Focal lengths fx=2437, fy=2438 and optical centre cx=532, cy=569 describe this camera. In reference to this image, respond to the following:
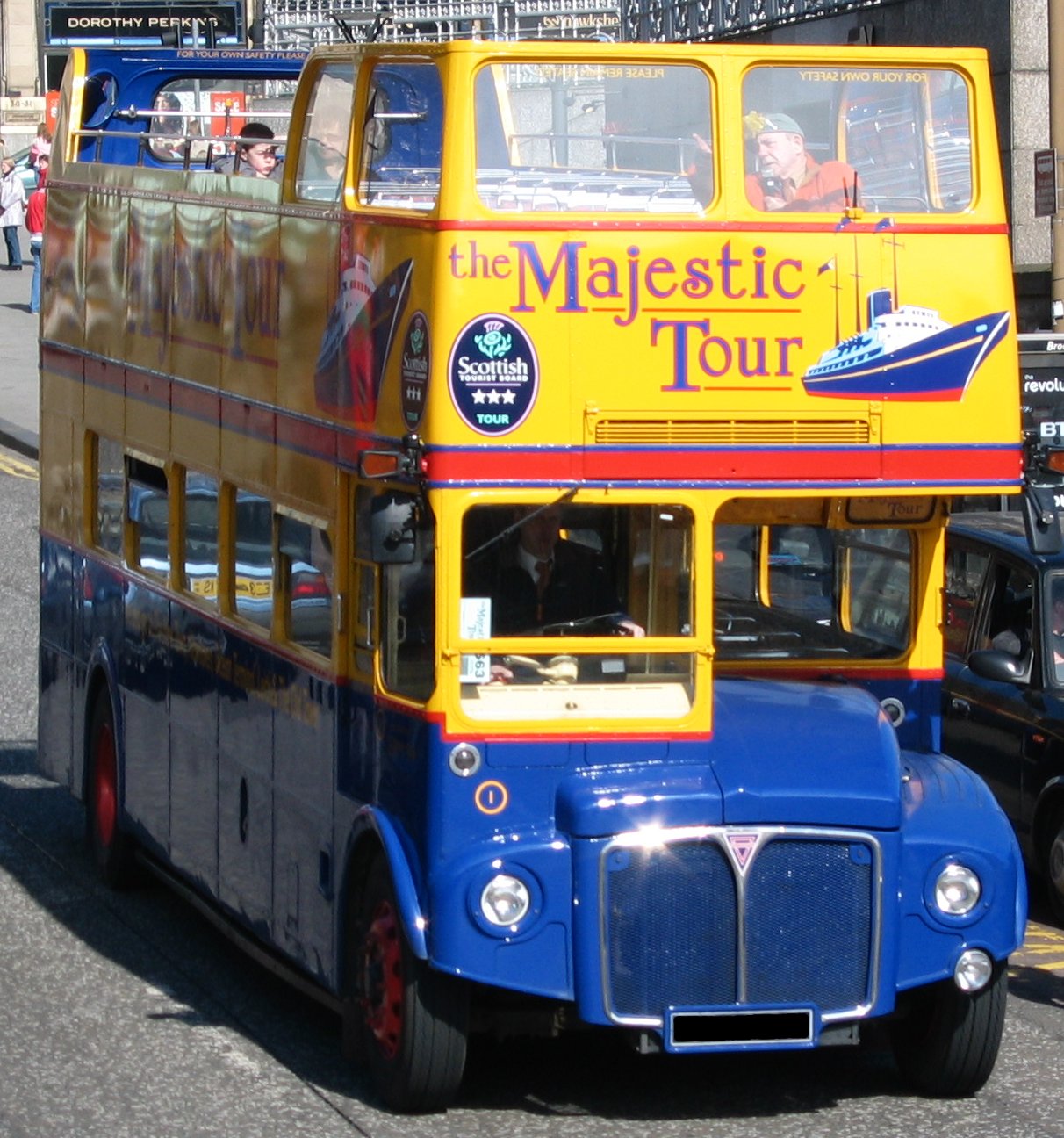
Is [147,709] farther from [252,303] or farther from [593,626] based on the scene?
[593,626]

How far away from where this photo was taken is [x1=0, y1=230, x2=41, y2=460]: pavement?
2617cm

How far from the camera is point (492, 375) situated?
7.24m

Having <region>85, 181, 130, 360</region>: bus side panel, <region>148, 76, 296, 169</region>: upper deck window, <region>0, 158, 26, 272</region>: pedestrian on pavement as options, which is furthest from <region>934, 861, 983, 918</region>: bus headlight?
<region>0, 158, 26, 272</region>: pedestrian on pavement

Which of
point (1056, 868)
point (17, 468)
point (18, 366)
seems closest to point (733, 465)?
point (1056, 868)

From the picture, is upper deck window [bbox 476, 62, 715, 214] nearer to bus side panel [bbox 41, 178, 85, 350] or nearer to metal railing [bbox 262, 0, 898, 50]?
bus side panel [bbox 41, 178, 85, 350]

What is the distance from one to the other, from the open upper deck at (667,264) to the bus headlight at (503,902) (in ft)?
4.00

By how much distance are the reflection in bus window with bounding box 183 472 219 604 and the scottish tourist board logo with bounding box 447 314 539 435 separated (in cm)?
263

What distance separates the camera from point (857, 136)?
25.7 ft

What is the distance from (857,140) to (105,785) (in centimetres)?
549

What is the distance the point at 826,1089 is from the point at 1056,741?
10.1ft

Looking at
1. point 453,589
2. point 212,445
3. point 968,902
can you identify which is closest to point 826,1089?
point 968,902

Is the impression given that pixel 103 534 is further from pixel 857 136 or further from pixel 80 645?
pixel 857 136

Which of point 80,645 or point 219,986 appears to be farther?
point 80,645

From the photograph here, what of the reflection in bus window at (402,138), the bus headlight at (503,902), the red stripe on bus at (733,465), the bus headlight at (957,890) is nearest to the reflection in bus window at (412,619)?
the red stripe on bus at (733,465)
